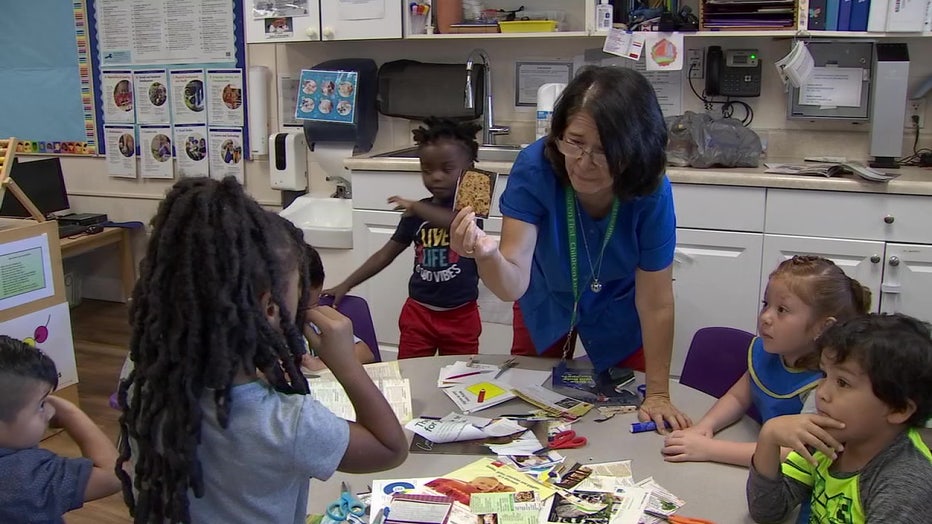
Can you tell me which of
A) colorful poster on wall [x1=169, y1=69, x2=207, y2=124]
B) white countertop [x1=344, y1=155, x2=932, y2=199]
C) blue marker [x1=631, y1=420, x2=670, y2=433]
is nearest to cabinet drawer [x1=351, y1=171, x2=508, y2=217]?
white countertop [x1=344, y1=155, x2=932, y2=199]

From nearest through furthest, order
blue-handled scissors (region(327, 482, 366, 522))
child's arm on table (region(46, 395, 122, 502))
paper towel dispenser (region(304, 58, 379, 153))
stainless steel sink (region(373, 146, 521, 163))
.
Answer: blue-handled scissors (region(327, 482, 366, 522)) < child's arm on table (region(46, 395, 122, 502)) < stainless steel sink (region(373, 146, 521, 163)) < paper towel dispenser (region(304, 58, 379, 153))

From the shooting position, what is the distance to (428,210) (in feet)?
7.06

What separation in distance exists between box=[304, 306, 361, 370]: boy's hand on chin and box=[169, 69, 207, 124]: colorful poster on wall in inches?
142

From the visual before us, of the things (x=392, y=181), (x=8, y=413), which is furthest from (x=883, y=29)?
(x=8, y=413)

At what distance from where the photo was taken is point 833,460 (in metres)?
1.21

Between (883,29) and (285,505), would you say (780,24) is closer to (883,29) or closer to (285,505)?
(883,29)

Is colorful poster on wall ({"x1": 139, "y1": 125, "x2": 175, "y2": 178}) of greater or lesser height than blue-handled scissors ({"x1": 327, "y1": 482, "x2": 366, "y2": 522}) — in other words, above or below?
above

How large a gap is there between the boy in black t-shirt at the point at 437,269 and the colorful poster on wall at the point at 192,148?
230 cm

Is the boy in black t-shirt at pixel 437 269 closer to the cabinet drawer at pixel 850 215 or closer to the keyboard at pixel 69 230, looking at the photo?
the cabinet drawer at pixel 850 215

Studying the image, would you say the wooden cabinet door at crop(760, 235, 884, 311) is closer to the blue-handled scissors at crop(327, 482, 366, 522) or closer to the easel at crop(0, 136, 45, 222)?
the blue-handled scissors at crop(327, 482, 366, 522)

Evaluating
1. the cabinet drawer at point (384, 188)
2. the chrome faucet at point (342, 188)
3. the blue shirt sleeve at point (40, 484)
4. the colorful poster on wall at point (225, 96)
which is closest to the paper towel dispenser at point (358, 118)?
the chrome faucet at point (342, 188)

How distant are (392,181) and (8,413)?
2.15 m

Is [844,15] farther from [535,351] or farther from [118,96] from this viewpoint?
[118,96]

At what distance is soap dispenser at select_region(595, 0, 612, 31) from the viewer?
3262mm
